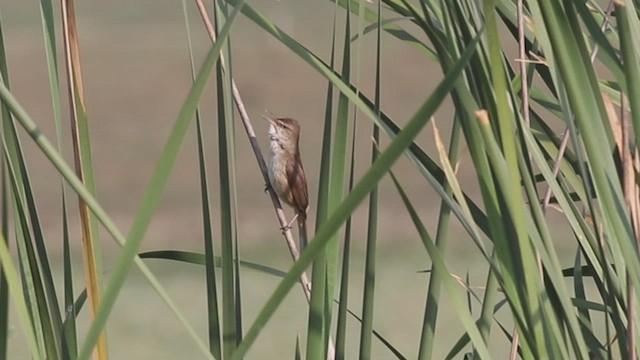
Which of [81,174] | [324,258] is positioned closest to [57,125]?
[81,174]

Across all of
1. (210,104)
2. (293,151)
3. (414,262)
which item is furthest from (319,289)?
(210,104)

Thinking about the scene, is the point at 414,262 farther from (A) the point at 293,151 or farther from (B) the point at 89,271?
(B) the point at 89,271

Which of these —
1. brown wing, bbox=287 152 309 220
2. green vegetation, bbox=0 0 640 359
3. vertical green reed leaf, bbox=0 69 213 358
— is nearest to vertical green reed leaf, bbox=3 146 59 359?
green vegetation, bbox=0 0 640 359

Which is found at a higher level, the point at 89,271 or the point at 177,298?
the point at 177,298

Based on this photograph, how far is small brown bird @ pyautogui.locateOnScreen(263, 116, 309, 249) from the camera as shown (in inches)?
71.6

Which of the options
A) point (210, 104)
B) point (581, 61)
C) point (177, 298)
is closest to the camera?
point (581, 61)

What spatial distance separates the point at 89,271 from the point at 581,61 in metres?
0.28

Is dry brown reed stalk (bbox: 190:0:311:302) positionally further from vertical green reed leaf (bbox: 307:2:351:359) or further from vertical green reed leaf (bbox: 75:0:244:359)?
vertical green reed leaf (bbox: 75:0:244:359)

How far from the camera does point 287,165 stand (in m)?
1.84

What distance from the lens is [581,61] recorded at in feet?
1.45

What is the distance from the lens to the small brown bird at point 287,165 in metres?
1.82

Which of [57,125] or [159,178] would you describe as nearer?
[159,178]

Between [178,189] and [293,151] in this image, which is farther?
[178,189]

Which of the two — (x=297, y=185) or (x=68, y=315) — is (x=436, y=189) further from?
(x=297, y=185)
